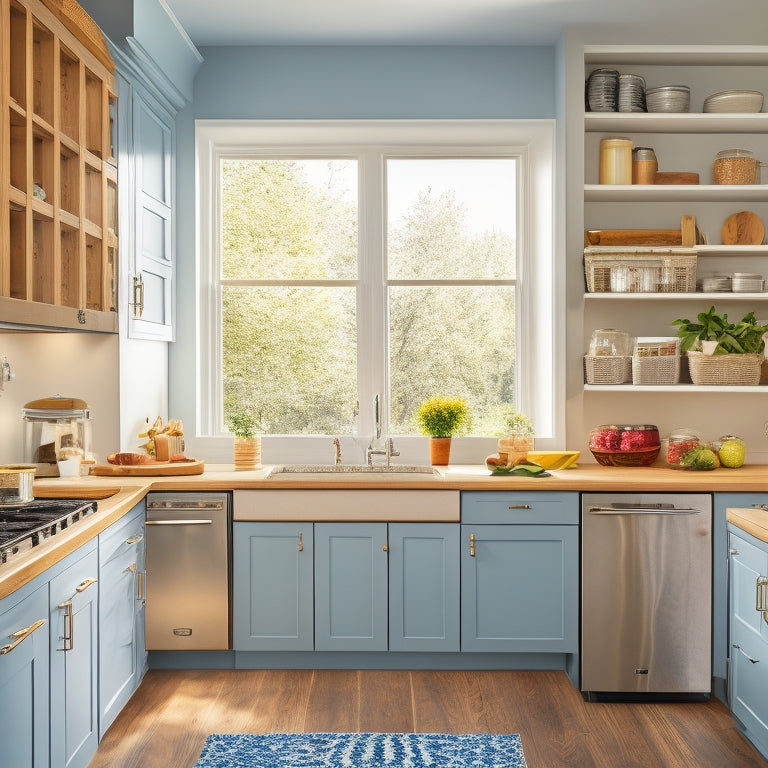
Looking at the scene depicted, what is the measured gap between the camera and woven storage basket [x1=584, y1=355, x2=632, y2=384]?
156 inches

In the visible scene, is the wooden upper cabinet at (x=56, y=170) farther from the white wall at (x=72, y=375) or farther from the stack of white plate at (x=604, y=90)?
the stack of white plate at (x=604, y=90)

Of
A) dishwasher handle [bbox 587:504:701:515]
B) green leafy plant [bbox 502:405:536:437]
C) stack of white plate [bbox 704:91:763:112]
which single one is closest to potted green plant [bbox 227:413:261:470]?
green leafy plant [bbox 502:405:536:437]

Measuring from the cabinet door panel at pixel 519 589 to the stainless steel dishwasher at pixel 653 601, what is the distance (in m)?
0.14

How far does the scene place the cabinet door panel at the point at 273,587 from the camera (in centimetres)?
358

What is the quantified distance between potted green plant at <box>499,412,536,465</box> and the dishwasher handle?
1.64 ft

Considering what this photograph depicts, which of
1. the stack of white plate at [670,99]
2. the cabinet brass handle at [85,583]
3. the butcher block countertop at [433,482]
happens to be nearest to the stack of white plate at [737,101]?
the stack of white plate at [670,99]

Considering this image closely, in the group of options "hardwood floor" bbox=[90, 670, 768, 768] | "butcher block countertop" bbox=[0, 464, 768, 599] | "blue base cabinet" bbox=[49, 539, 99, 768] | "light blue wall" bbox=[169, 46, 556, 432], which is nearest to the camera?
"blue base cabinet" bbox=[49, 539, 99, 768]

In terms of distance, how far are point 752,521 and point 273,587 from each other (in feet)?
6.28

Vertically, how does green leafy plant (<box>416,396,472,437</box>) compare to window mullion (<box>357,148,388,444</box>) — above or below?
below

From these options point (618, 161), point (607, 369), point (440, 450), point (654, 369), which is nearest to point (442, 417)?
point (440, 450)

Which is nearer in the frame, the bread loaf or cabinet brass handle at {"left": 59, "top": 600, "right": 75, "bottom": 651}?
cabinet brass handle at {"left": 59, "top": 600, "right": 75, "bottom": 651}

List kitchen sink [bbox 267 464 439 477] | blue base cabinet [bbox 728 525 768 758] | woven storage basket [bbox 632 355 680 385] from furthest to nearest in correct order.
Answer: woven storage basket [bbox 632 355 680 385], kitchen sink [bbox 267 464 439 477], blue base cabinet [bbox 728 525 768 758]

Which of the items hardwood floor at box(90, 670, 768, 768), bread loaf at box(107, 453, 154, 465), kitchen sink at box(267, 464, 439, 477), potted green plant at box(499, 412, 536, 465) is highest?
potted green plant at box(499, 412, 536, 465)

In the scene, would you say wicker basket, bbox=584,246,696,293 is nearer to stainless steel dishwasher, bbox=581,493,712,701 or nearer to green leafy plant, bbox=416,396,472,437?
green leafy plant, bbox=416,396,472,437
